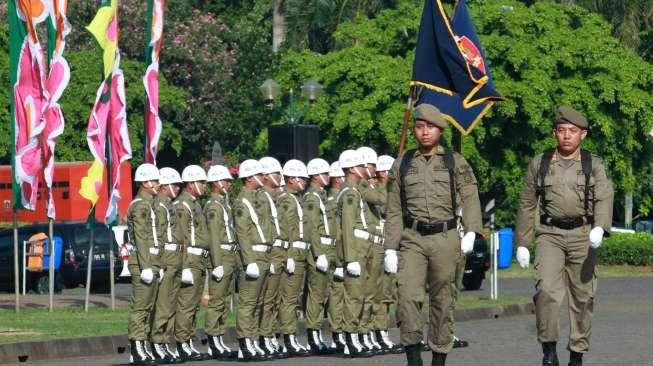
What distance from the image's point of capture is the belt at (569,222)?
14844mm

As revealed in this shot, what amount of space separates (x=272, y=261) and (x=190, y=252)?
33.5 inches

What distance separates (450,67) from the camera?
75.5ft

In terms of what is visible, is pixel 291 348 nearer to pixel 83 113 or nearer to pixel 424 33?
pixel 424 33

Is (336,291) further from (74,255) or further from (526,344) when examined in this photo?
(74,255)

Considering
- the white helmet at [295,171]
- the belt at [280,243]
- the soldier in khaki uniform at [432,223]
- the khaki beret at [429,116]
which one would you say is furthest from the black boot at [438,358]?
the white helmet at [295,171]

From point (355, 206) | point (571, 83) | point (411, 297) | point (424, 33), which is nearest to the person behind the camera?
point (411, 297)

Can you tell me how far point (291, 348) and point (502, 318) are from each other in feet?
22.3

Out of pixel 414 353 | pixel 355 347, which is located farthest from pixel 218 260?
pixel 414 353

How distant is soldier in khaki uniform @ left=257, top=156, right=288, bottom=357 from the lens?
19516 mm

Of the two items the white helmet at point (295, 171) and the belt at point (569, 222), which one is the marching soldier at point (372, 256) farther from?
the belt at point (569, 222)

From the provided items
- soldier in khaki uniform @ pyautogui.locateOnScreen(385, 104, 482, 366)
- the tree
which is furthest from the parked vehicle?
soldier in khaki uniform @ pyautogui.locateOnScreen(385, 104, 482, 366)

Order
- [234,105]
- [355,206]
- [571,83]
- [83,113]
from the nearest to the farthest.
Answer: [355,206] → [571,83] → [83,113] → [234,105]

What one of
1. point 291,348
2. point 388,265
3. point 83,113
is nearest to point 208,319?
point 291,348

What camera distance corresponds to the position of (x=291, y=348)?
1967 centimetres
